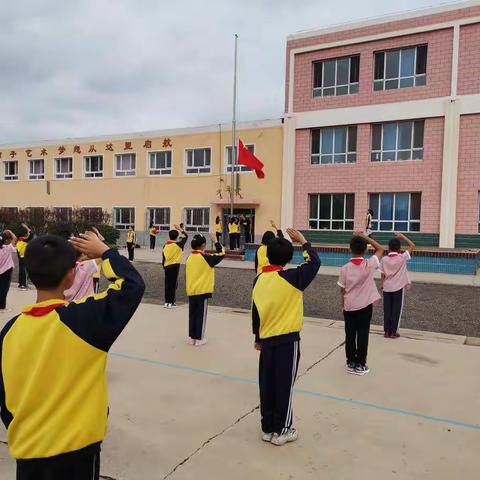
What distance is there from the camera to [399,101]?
70.2 feet

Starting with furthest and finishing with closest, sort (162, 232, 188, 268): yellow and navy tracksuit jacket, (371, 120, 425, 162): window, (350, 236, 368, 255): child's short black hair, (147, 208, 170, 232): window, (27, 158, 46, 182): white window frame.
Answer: (27, 158, 46, 182): white window frame, (147, 208, 170, 232): window, (371, 120, 425, 162): window, (162, 232, 188, 268): yellow and navy tracksuit jacket, (350, 236, 368, 255): child's short black hair

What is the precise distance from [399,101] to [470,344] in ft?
56.1

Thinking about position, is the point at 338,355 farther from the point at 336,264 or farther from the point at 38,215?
the point at 38,215

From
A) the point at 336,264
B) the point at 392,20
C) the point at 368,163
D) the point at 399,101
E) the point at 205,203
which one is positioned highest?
the point at 392,20

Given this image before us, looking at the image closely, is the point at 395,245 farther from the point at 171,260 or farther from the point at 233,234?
the point at 233,234

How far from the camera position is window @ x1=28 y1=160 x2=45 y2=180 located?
32.1m

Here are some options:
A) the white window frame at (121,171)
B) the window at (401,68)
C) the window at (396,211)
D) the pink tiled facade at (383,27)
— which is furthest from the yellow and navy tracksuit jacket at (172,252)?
the white window frame at (121,171)

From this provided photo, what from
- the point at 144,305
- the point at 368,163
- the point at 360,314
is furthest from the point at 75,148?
the point at 360,314

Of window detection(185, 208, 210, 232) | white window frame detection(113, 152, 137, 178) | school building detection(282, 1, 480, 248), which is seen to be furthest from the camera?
white window frame detection(113, 152, 137, 178)

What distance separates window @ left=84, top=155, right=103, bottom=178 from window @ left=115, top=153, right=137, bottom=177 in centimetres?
126

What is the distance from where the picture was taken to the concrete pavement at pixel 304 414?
10.9 feet

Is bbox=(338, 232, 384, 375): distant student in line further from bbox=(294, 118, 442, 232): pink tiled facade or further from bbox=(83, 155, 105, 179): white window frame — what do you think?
bbox=(83, 155, 105, 179): white window frame

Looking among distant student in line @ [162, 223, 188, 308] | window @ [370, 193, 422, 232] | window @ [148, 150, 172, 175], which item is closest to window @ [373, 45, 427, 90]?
window @ [370, 193, 422, 232]

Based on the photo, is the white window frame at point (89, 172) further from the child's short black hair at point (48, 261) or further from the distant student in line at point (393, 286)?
the child's short black hair at point (48, 261)
